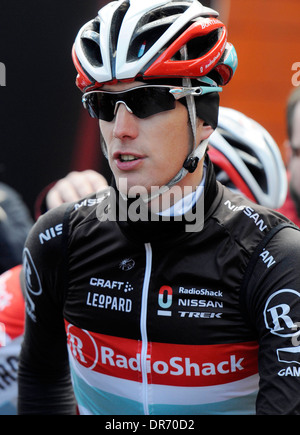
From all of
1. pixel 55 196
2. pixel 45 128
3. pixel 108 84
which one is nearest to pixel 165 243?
pixel 108 84

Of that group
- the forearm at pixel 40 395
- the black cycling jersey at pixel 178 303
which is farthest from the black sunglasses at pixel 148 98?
the forearm at pixel 40 395

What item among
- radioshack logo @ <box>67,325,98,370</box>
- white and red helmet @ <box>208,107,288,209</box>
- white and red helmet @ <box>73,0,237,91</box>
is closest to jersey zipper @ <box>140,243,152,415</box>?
radioshack logo @ <box>67,325,98,370</box>

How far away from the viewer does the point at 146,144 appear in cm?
184

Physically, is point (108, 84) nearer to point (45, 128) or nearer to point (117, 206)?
point (117, 206)

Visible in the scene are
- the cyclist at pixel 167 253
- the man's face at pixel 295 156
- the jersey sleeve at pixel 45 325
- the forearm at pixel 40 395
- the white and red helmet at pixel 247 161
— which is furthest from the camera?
the man's face at pixel 295 156

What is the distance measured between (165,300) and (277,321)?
35 cm

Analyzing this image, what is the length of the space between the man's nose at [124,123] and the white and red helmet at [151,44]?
0.08 m

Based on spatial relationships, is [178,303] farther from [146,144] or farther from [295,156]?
[295,156]

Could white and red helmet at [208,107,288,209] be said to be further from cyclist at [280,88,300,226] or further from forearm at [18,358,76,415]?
forearm at [18,358,76,415]

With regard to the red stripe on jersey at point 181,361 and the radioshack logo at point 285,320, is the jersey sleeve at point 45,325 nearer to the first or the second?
the red stripe on jersey at point 181,361

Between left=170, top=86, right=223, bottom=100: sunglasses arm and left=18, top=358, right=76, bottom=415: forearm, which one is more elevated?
left=170, top=86, right=223, bottom=100: sunglasses arm

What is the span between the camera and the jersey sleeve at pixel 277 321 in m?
1.70

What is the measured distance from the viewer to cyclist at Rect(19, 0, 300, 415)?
1.81 m

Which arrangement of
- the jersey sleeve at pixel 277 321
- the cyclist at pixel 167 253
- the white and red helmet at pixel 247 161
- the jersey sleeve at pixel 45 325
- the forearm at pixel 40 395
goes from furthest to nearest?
the white and red helmet at pixel 247 161 < the forearm at pixel 40 395 < the jersey sleeve at pixel 45 325 < the cyclist at pixel 167 253 < the jersey sleeve at pixel 277 321
